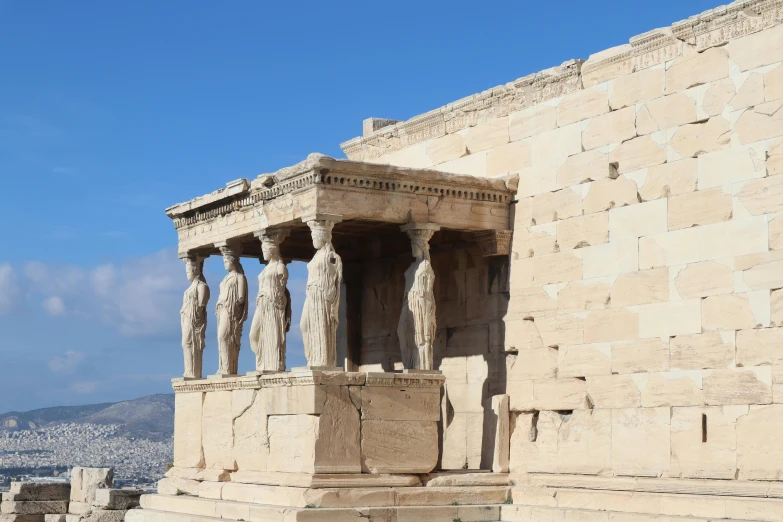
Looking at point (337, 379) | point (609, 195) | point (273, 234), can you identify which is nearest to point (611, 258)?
point (609, 195)

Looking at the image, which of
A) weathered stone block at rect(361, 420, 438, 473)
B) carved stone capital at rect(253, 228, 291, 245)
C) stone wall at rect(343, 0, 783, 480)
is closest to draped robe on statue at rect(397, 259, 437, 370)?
weathered stone block at rect(361, 420, 438, 473)

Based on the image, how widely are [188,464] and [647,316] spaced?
596 centimetres

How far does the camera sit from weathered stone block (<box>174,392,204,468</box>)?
50.6 ft

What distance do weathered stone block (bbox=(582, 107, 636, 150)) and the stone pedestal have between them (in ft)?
9.47

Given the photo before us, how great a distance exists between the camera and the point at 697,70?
12.3 meters

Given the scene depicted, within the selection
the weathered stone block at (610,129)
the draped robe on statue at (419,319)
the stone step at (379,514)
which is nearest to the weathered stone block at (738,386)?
the weathered stone block at (610,129)

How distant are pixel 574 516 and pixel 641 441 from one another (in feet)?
3.21

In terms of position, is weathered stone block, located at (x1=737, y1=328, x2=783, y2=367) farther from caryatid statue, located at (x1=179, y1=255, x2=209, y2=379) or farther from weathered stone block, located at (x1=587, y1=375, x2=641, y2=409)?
caryatid statue, located at (x1=179, y1=255, x2=209, y2=379)

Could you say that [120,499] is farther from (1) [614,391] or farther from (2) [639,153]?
(2) [639,153]

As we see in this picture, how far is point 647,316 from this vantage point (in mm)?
12523

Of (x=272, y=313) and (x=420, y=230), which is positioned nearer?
(x=420, y=230)

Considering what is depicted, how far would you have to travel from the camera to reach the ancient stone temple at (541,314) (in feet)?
38.2

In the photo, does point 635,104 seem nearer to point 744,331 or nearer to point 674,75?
point 674,75

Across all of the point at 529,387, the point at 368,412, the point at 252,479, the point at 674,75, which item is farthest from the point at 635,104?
the point at 252,479
